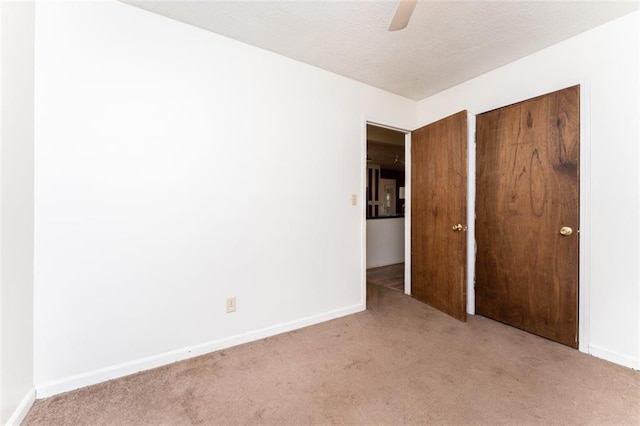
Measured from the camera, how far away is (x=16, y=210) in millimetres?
1352

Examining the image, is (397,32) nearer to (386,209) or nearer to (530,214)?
(530,214)

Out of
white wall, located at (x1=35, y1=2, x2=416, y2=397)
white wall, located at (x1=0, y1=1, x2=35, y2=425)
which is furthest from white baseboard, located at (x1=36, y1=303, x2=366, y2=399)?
white wall, located at (x1=0, y1=1, x2=35, y2=425)

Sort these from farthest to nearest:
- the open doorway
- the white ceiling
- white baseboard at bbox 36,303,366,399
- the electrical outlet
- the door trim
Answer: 1. the open doorway
2. the electrical outlet
3. the door trim
4. the white ceiling
5. white baseboard at bbox 36,303,366,399

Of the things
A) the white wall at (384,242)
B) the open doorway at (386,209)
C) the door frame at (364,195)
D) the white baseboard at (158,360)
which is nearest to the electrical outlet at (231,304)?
the white baseboard at (158,360)

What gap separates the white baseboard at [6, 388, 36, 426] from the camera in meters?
1.28

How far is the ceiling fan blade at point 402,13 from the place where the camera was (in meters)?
1.20

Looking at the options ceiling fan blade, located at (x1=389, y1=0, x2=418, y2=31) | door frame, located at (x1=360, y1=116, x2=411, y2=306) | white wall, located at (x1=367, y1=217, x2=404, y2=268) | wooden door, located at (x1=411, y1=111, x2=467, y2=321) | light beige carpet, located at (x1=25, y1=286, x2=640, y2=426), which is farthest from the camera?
white wall, located at (x1=367, y1=217, x2=404, y2=268)

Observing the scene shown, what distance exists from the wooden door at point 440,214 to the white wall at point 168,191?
106 centimetres

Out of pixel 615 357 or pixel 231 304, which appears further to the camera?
pixel 231 304

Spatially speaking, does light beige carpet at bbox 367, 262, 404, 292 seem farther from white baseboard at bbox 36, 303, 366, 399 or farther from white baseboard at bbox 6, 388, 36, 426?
white baseboard at bbox 6, 388, 36, 426

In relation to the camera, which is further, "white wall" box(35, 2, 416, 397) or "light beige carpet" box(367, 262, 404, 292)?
"light beige carpet" box(367, 262, 404, 292)

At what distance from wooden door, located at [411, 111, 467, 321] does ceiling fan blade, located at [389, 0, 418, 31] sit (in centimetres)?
148

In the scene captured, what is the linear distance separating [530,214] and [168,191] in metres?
2.87

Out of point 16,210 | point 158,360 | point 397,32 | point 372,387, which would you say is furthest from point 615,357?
point 16,210
